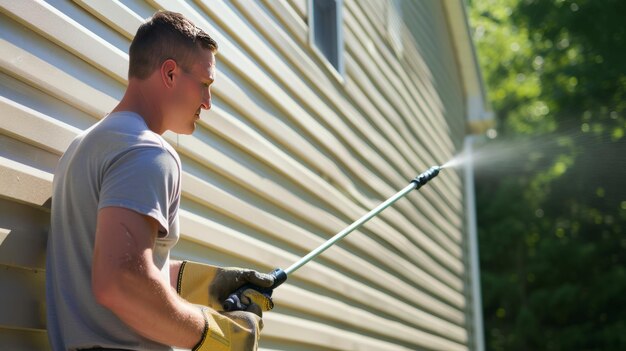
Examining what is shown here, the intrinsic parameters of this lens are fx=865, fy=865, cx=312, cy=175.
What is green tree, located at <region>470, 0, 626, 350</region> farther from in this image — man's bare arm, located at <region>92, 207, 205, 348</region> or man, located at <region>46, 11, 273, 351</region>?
man's bare arm, located at <region>92, 207, 205, 348</region>

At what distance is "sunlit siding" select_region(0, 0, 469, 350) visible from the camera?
2.87 m

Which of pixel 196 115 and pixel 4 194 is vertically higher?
pixel 196 115

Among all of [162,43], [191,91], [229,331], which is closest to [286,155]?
[191,91]

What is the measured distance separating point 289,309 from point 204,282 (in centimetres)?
203

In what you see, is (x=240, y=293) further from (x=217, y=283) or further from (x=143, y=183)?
(x=143, y=183)

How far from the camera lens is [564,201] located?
81.4 feet

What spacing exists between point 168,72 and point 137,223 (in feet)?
2.08

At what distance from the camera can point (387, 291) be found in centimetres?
743

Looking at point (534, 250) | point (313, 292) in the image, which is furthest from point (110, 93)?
point (534, 250)

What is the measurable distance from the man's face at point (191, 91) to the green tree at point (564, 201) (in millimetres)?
19578

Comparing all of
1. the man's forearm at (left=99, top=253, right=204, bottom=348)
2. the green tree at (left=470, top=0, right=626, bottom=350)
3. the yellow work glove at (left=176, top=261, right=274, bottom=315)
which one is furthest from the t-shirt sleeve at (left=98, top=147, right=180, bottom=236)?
the green tree at (left=470, top=0, right=626, bottom=350)

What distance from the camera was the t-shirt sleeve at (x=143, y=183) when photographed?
7.68 feet

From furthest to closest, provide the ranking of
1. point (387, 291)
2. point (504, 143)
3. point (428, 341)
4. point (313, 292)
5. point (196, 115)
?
point (504, 143) → point (428, 341) → point (387, 291) → point (313, 292) → point (196, 115)

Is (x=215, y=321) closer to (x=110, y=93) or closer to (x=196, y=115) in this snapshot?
(x=196, y=115)
